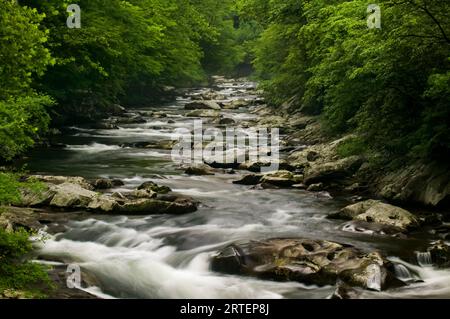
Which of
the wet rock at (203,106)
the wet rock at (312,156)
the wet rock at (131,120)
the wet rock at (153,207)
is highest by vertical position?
the wet rock at (203,106)

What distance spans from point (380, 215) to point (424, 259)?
8.62ft

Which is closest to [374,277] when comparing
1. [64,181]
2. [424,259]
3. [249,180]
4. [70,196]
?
→ [424,259]

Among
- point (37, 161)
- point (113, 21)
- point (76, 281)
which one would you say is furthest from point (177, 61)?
point (76, 281)

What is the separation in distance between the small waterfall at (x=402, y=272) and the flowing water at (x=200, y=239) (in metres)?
0.02

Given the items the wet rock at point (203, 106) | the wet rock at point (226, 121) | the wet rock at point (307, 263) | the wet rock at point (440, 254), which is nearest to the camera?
the wet rock at point (307, 263)

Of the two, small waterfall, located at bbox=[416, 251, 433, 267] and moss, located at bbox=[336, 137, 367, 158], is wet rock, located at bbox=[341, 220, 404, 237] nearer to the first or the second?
small waterfall, located at bbox=[416, 251, 433, 267]

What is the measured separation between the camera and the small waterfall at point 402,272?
35.6 ft

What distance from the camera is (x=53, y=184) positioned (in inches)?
654

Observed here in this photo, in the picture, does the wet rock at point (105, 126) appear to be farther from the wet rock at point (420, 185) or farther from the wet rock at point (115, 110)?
the wet rock at point (420, 185)

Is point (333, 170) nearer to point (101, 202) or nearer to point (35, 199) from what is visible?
point (101, 202)

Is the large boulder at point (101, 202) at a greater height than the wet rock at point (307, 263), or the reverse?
the large boulder at point (101, 202)

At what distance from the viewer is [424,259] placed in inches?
456

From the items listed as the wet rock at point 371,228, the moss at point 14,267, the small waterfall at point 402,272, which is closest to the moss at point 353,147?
the wet rock at point 371,228
